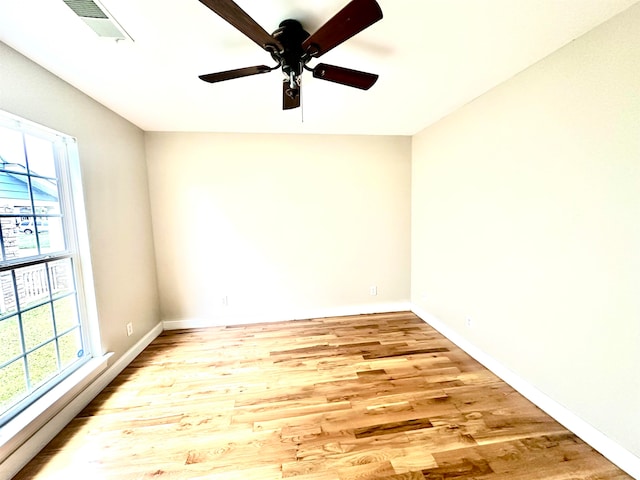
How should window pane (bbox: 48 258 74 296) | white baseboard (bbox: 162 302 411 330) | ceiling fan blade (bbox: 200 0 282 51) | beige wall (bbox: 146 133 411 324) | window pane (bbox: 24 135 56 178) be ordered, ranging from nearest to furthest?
ceiling fan blade (bbox: 200 0 282 51), window pane (bbox: 24 135 56 178), window pane (bbox: 48 258 74 296), beige wall (bbox: 146 133 411 324), white baseboard (bbox: 162 302 411 330)

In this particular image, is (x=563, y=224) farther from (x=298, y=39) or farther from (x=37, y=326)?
(x=37, y=326)

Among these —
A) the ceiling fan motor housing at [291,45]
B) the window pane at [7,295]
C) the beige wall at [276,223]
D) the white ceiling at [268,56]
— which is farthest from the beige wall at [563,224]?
the window pane at [7,295]

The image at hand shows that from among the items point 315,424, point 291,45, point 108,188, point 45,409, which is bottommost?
point 315,424

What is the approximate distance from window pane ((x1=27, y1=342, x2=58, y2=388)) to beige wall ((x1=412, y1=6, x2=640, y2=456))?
3.37 m

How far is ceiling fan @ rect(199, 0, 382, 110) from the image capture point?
1.08 metres

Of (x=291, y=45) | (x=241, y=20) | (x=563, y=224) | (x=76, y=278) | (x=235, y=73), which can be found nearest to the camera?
(x=241, y=20)

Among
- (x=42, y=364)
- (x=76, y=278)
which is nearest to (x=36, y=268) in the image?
(x=76, y=278)

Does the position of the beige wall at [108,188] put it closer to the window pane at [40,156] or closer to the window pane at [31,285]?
the window pane at [40,156]

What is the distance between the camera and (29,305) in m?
1.62

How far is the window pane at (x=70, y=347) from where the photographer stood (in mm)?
1888

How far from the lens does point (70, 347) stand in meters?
1.96

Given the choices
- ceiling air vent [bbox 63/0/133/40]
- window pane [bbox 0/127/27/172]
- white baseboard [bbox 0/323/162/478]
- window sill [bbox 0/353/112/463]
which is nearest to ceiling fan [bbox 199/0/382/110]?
ceiling air vent [bbox 63/0/133/40]

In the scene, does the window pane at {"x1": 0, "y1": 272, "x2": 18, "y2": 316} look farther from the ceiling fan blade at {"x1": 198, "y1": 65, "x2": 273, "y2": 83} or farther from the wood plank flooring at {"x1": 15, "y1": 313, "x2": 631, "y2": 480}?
the ceiling fan blade at {"x1": 198, "y1": 65, "x2": 273, "y2": 83}

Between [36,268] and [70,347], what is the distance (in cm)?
69
